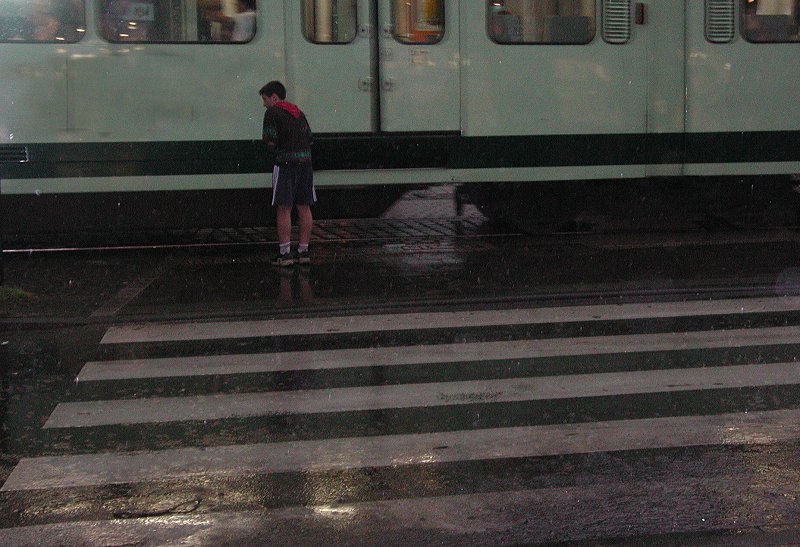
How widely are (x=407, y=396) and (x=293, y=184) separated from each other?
474 centimetres

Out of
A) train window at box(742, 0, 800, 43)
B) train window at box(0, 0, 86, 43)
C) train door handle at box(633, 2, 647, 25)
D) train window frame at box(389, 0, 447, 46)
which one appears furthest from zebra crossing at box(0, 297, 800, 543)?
train window at box(742, 0, 800, 43)

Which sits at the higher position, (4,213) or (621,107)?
(621,107)

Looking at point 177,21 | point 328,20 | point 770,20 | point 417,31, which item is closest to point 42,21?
point 177,21

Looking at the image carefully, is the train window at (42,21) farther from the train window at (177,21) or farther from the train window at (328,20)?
the train window at (328,20)

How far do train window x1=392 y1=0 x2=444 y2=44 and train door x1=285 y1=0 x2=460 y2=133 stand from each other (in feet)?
0.03

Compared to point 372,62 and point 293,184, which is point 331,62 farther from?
point 293,184

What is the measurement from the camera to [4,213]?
466 inches

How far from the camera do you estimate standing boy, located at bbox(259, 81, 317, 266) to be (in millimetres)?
10789

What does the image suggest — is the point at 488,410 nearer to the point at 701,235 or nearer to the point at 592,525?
the point at 592,525

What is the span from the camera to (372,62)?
39.2ft

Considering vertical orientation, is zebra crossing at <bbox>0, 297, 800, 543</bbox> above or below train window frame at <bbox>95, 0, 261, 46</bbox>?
below

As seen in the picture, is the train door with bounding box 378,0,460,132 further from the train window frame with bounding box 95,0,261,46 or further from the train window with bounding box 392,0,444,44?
the train window frame with bounding box 95,0,261,46

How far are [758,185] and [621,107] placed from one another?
2.12 metres

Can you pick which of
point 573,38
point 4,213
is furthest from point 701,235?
point 4,213
